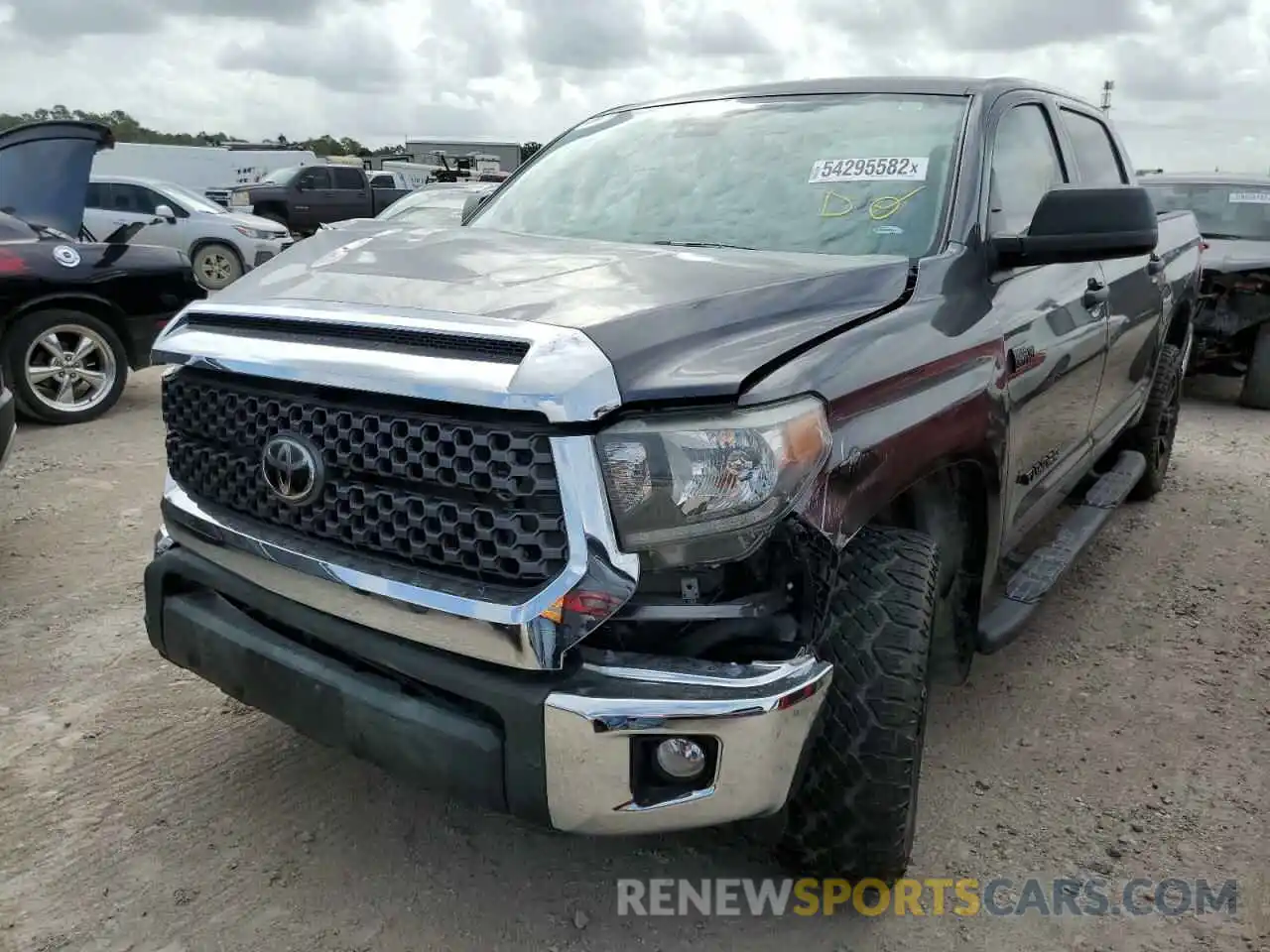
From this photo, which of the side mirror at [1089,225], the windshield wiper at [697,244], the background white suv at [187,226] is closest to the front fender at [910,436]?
the side mirror at [1089,225]

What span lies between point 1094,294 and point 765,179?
1.32 m

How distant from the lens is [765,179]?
301cm

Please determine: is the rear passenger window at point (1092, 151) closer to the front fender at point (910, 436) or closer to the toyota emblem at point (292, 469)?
the front fender at point (910, 436)

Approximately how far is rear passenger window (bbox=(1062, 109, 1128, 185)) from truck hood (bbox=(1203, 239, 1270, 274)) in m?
3.58

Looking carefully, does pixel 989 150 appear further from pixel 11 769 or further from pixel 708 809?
pixel 11 769

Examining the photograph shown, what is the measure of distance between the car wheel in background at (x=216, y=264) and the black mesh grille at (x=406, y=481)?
533 inches

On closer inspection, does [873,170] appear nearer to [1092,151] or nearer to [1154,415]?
[1092,151]

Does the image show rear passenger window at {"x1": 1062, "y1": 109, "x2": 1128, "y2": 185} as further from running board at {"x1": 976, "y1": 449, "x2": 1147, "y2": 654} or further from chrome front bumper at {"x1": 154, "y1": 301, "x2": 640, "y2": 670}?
chrome front bumper at {"x1": 154, "y1": 301, "x2": 640, "y2": 670}

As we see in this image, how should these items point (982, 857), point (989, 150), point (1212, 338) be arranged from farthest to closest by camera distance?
point (1212, 338) < point (989, 150) < point (982, 857)

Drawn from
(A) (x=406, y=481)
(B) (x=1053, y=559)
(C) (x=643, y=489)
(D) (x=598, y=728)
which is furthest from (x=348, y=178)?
(D) (x=598, y=728)

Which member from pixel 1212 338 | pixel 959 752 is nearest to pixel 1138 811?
pixel 959 752

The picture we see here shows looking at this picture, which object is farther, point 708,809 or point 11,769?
point 11,769

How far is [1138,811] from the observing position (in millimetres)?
2752

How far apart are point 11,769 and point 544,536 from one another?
6.32ft
